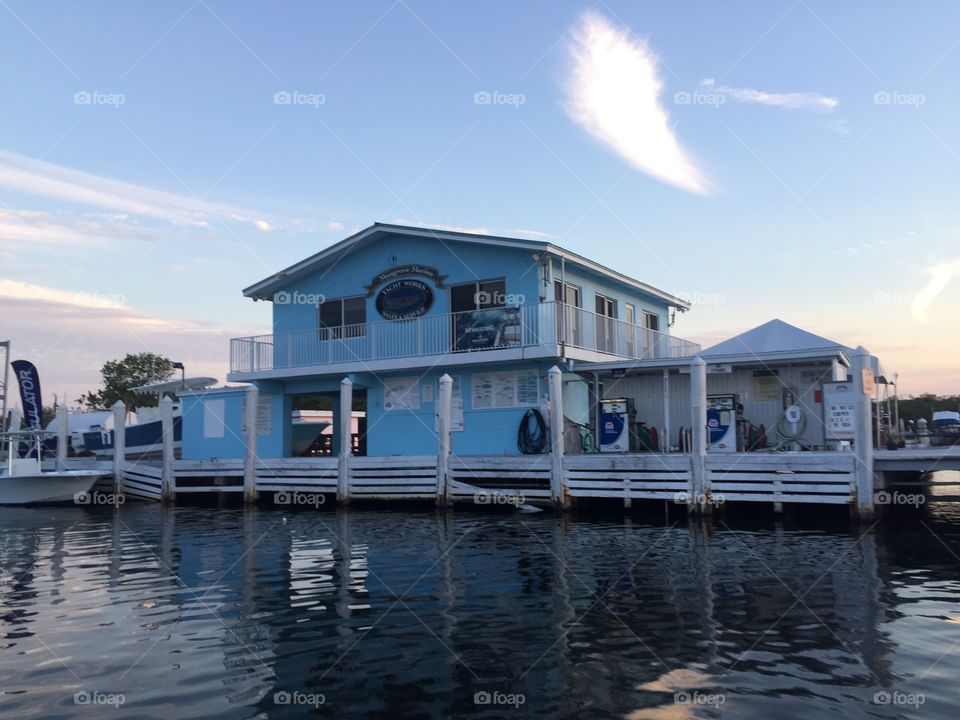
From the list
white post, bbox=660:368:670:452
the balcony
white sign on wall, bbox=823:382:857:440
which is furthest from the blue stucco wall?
white sign on wall, bbox=823:382:857:440

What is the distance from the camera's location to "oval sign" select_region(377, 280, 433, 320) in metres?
25.3

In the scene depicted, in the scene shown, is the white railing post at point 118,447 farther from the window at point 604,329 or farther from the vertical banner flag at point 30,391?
the window at point 604,329

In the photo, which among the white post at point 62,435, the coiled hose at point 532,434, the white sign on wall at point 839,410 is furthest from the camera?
the white post at point 62,435

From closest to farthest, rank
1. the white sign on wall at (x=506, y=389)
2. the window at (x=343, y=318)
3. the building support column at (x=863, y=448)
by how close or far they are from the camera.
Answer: the building support column at (x=863, y=448), the white sign on wall at (x=506, y=389), the window at (x=343, y=318)

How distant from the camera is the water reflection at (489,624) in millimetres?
6414

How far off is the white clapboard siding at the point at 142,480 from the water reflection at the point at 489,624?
31.8ft

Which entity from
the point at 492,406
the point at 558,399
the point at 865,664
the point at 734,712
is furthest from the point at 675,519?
the point at 734,712

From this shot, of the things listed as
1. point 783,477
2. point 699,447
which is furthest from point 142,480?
point 783,477

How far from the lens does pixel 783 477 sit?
16.5 meters

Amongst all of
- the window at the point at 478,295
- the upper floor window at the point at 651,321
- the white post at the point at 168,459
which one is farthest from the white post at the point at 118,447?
the upper floor window at the point at 651,321

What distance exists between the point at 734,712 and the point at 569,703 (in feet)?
3.94

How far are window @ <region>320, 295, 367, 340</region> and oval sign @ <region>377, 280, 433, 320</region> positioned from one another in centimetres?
81

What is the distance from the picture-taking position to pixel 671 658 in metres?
7.32

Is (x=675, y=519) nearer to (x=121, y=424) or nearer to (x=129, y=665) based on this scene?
(x=129, y=665)
